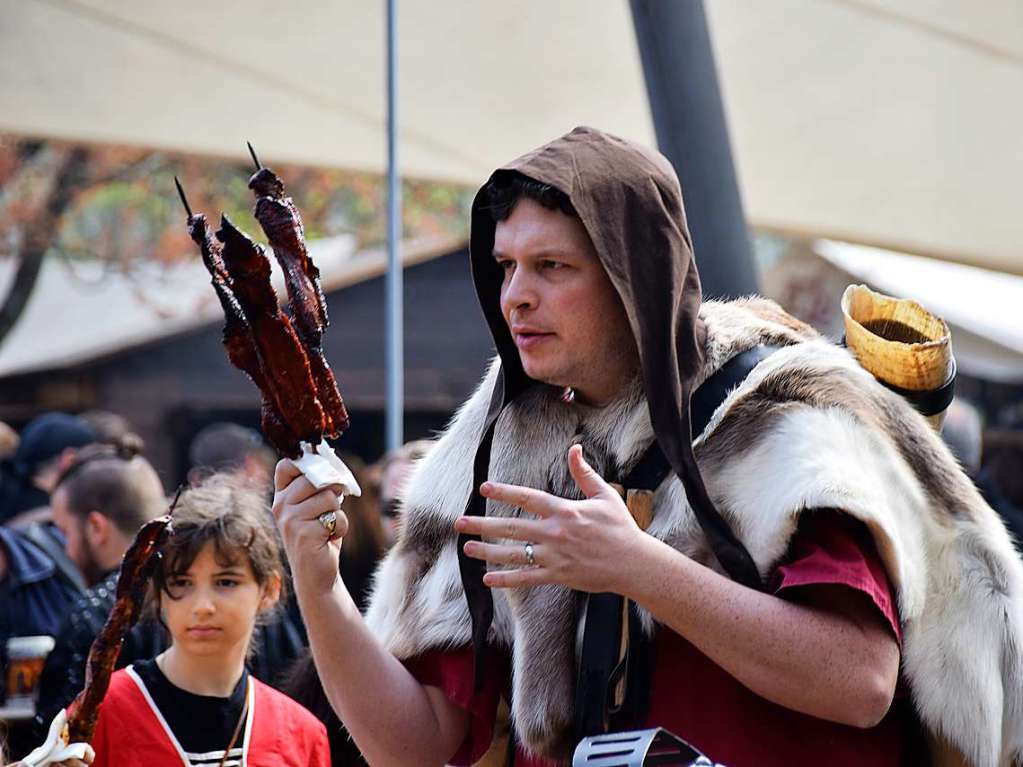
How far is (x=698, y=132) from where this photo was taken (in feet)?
12.3

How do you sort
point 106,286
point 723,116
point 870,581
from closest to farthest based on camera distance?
point 870,581 < point 723,116 < point 106,286

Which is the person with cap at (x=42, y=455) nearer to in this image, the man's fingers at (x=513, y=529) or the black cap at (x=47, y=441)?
the black cap at (x=47, y=441)

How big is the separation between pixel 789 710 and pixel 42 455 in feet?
16.0

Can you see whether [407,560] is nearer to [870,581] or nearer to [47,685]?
[870,581]

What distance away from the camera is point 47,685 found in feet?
12.9

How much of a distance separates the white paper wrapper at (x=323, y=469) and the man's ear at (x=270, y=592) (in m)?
1.46

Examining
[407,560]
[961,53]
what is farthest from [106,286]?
[407,560]

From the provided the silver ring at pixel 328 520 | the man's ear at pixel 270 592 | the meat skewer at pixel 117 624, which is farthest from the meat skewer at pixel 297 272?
the man's ear at pixel 270 592

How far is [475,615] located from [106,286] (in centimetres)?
1332

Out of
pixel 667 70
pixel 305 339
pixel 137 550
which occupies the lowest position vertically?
pixel 137 550

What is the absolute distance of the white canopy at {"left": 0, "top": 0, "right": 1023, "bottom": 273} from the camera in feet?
15.5

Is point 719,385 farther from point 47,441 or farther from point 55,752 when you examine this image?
point 47,441

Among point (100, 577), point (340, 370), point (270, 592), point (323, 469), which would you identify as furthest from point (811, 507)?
point (340, 370)

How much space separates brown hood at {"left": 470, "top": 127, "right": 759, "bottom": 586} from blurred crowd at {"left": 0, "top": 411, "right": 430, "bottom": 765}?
1265 millimetres
